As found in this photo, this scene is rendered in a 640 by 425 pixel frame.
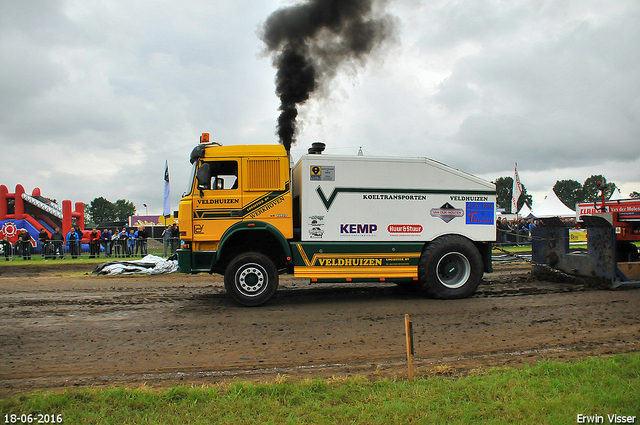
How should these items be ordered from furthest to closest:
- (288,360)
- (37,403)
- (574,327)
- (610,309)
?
1. (610,309)
2. (574,327)
3. (288,360)
4. (37,403)

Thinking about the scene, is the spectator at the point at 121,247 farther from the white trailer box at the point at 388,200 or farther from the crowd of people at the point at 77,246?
the white trailer box at the point at 388,200

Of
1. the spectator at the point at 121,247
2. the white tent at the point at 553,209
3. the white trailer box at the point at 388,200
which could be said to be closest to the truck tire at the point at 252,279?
the white trailer box at the point at 388,200

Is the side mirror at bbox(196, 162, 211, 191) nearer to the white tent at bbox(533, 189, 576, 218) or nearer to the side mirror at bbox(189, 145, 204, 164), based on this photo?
the side mirror at bbox(189, 145, 204, 164)

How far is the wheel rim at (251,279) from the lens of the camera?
786 centimetres

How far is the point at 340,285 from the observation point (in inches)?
428

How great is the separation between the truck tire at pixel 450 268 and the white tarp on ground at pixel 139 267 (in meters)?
8.82

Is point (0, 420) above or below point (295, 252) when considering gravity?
below

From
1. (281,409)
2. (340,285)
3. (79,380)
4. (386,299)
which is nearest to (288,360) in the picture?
(281,409)

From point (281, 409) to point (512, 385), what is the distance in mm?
2222

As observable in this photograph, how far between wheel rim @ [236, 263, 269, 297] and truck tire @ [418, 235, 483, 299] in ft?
10.6

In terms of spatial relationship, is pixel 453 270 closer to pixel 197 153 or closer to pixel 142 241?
pixel 197 153

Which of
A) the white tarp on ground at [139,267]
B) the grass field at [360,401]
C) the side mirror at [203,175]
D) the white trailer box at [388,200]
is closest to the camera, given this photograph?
the grass field at [360,401]

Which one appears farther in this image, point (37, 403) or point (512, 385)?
point (512, 385)

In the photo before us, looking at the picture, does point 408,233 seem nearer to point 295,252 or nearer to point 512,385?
point 295,252
